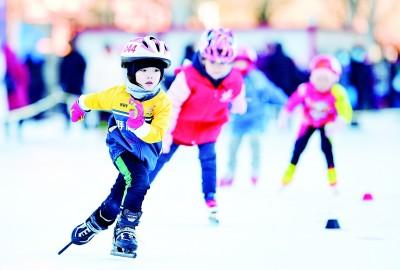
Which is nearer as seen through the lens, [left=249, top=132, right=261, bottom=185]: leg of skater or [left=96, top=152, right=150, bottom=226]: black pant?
[left=96, top=152, right=150, bottom=226]: black pant

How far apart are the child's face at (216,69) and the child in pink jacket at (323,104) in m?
1.33

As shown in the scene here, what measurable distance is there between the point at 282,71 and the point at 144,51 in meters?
12.3

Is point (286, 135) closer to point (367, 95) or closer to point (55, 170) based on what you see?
point (367, 95)

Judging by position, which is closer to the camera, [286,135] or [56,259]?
[56,259]

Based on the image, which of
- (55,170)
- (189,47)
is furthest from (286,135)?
(55,170)

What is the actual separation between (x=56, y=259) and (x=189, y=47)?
11.0m

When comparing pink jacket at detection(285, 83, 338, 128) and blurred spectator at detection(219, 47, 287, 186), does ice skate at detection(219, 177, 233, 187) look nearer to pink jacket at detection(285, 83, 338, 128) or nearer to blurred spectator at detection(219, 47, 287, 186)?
blurred spectator at detection(219, 47, 287, 186)

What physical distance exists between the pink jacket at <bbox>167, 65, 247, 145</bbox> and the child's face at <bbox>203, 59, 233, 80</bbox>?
0.06m

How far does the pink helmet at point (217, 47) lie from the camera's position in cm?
667

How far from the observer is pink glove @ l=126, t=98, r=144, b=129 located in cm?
496

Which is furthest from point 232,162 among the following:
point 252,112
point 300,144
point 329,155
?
point 329,155

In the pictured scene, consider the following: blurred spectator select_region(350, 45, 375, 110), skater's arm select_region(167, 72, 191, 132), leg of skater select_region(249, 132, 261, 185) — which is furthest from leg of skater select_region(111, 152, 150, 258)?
blurred spectator select_region(350, 45, 375, 110)

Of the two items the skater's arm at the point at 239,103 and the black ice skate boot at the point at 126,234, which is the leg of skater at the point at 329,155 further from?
the black ice skate boot at the point at 126,234

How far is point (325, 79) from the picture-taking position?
26.0 feet
